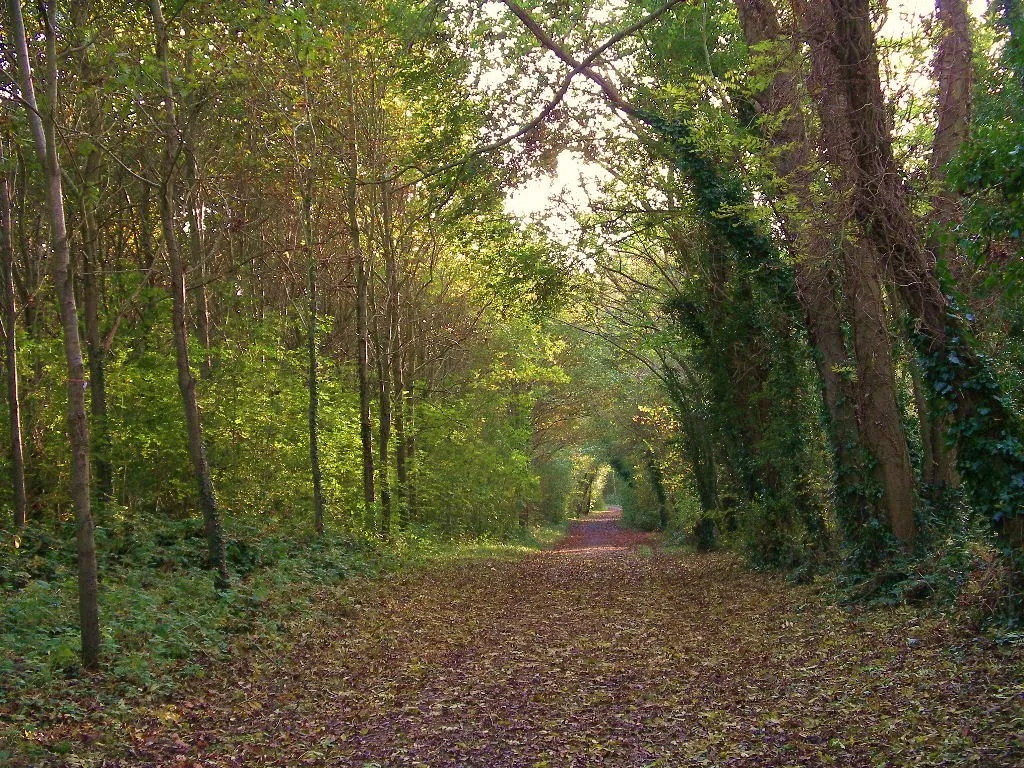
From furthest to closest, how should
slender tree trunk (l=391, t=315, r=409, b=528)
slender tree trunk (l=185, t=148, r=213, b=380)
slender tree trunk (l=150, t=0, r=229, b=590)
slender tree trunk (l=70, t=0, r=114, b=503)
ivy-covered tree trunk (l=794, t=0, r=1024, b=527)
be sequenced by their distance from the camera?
1. slender tree trunk (l=391, t=315, r=409, b=528)
2. slender tree trunk (l=185, t=148, r=213, b=380)
3. slender tree trunk (l=70, t=0, r=114, b=503)
4. slender tree trunk (l=150, t=0, r=229, b=590)
5. ivy-covered tree trunk (l=794, t=0, r=1024, b=527)

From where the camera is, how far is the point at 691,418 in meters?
23.7

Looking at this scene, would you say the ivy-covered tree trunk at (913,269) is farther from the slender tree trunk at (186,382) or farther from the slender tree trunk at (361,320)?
the slender tree trunk at (361,320)

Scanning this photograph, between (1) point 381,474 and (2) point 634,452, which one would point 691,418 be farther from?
(2) point 634,452

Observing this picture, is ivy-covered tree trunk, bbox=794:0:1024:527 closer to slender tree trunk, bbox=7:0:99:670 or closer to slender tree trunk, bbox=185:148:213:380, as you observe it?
slender tree trunk, bbox=7:0:99:670

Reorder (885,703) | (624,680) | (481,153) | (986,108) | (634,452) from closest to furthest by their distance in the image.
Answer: (885,703) → (624,680) → (481,153) → (986,108) → (634,452)

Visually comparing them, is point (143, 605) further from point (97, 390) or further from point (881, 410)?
point (881, 410)

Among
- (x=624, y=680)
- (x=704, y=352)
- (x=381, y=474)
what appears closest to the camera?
(x=624, y=680)

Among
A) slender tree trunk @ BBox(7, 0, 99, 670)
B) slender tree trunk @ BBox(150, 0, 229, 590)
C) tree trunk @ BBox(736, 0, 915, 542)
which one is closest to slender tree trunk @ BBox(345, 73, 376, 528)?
slender tree trunk @ BBox(150, 0, 229, 590)

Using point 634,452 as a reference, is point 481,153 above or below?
above

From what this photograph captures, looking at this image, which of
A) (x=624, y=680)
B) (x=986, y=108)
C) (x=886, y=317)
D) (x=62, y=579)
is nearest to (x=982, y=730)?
(x=624, y=680)

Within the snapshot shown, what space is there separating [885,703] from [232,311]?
19.1 m

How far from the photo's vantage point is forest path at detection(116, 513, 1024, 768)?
577cm

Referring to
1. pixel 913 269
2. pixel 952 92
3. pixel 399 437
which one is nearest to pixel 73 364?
pixel 913 269

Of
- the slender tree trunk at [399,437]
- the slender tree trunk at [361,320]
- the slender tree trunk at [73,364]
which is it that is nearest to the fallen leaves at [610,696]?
the slender tree trunk at [73,364]
